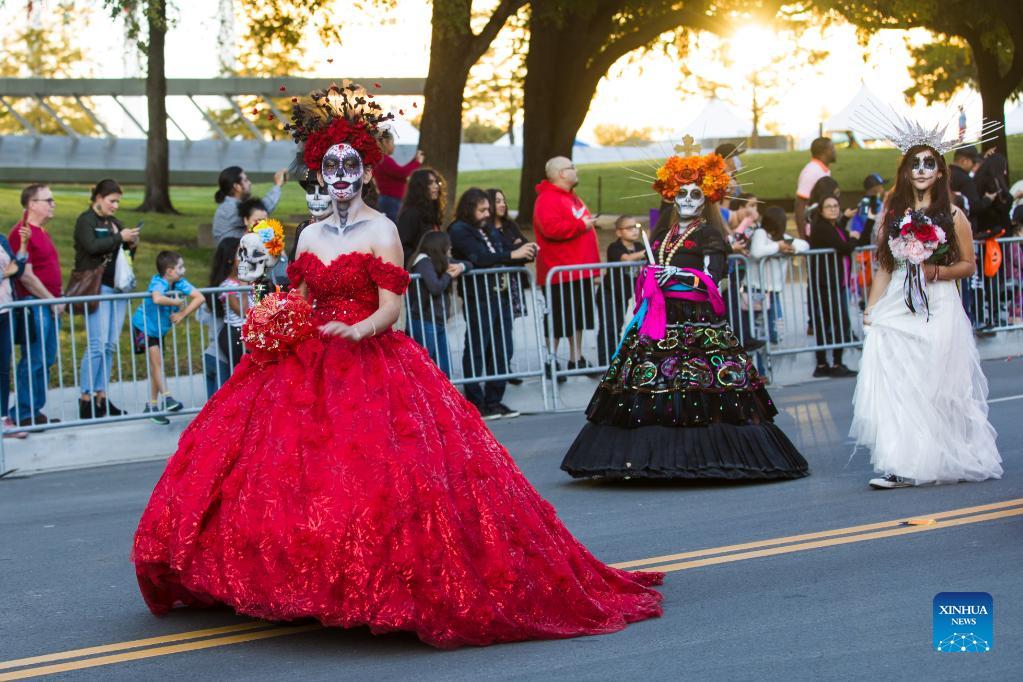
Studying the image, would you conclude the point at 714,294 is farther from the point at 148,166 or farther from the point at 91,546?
the point at 148,166

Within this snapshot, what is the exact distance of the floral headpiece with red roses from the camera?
22.1 feet

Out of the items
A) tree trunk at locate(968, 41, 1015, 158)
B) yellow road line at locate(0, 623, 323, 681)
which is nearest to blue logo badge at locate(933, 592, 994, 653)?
yellow road line at locate(0, 623, 323, 681)

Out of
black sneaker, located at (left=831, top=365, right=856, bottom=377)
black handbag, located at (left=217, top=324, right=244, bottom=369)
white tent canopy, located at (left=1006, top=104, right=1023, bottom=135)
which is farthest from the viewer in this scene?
white tent canopy, located at (left=1006, top=104, right=1023, bottom=135)

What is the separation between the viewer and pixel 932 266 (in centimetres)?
928

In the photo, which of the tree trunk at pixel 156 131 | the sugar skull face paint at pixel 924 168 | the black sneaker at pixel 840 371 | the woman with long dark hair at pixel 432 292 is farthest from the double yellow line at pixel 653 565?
the tree trunk at pixel 156 131

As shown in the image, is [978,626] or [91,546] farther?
[91,546]

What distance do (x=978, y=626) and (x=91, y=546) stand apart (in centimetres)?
493

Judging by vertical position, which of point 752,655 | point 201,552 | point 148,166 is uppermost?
point 148,166

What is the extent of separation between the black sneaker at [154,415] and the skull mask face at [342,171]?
5808 millimetres

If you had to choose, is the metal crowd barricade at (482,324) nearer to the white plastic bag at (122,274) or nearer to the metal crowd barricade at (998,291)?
the white plastic bag at (122,274)

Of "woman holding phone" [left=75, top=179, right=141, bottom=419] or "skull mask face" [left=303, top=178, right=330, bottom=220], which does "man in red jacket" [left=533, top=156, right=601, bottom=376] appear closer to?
"woman holding phone" [left=75, top=179, right=141, bottom=419]

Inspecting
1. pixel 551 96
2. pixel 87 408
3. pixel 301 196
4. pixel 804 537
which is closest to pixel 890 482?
pixel 804 537

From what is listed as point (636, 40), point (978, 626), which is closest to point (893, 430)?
point (978, 626)

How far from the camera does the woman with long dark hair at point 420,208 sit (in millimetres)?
12984
